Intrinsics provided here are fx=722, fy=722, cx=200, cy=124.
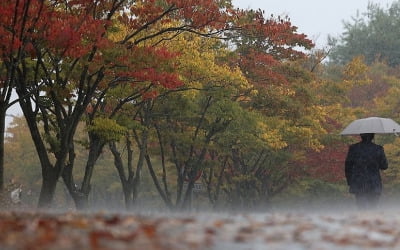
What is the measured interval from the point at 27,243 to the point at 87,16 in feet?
37.9

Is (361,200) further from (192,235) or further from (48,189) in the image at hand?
(48,189)

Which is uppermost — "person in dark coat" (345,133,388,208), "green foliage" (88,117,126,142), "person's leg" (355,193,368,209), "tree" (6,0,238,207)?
"tree" (6,0,238,207)

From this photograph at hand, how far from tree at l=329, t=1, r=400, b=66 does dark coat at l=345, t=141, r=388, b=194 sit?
47479 mm

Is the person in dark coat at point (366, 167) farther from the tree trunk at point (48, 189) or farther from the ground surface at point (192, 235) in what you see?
the tree trunk at point (48, 189)

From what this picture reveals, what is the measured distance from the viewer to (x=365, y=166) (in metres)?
13.6

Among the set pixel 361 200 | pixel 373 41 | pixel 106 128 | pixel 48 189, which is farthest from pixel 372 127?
pixel 373 41

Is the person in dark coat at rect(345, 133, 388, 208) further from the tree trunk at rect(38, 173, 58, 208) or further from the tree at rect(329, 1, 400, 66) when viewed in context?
the tree at rect(329, 1, 400, 66)

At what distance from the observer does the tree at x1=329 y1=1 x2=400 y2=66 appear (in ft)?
200

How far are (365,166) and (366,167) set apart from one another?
0.10 ft

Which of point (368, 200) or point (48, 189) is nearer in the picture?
point (368, 200)

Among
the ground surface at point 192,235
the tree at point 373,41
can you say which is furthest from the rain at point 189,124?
the tree at point 373,41

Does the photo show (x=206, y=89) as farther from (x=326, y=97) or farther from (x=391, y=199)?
(x=391, y=199)

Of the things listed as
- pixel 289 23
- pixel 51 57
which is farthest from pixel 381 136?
pixel 51 57

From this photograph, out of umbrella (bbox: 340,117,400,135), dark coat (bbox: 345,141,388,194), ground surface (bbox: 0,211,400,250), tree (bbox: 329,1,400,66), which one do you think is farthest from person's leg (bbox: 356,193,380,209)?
tree (bbox: 329,1,400,66)
